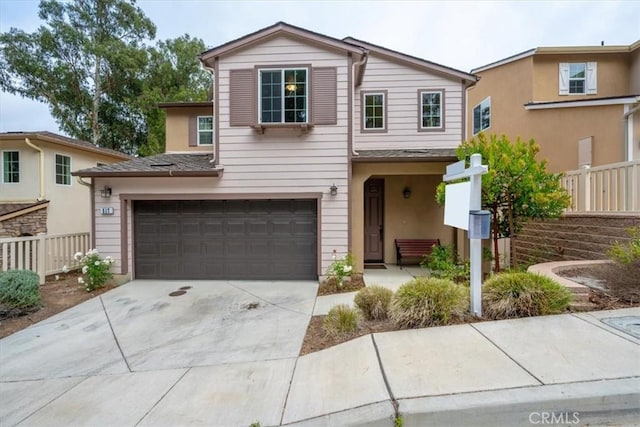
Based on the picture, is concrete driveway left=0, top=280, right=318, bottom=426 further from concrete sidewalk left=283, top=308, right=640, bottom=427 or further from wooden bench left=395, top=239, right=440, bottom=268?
wooden bench left=395, top=239, right=440, bottom=268

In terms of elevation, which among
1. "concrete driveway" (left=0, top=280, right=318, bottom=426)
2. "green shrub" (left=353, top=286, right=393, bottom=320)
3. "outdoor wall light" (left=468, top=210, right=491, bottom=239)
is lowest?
"concrete driveway" (left=0, top=280, right=318, bottom=426)

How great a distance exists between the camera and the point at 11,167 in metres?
11.8

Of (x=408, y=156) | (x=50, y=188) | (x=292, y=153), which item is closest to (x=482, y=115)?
(x=408, y=156)

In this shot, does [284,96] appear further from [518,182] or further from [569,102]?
[569,102]

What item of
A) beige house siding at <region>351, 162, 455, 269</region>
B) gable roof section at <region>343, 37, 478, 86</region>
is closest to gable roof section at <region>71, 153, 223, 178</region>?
beige house siding at <region>351, 162, 455, 269</region>

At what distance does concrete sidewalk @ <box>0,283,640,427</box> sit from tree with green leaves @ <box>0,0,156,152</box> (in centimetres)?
2150

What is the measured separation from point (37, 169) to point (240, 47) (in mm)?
9266

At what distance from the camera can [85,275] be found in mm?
7973

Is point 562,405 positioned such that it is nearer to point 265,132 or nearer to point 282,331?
point 282,331

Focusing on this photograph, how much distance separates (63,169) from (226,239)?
29.3 ft

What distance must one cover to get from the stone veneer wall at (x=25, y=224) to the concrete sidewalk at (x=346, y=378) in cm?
827

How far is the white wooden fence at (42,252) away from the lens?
771 cm

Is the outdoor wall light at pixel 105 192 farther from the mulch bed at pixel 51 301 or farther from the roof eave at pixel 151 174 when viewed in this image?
the mulch bed at pixel 51 301

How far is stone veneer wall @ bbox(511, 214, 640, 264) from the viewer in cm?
605
